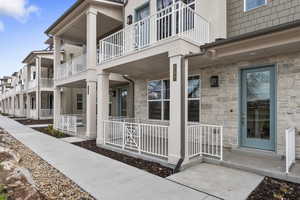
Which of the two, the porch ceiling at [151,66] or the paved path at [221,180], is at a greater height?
the porch ceiling at [151,66]

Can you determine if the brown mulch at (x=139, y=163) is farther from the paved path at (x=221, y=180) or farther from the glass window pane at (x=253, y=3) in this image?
the glass window pane at (x=253, y=3)

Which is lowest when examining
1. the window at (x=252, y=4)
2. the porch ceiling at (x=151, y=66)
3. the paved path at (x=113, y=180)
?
the paved path at (x=113, y=180)

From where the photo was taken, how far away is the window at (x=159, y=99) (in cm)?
825

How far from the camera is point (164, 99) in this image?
27.2ft

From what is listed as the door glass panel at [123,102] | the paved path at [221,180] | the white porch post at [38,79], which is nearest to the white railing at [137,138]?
the paved path at [221,180]

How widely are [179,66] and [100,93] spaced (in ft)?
13.5

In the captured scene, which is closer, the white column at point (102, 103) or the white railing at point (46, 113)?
the white column at point (102, 103)

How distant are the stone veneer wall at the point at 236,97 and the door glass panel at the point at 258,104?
312mm

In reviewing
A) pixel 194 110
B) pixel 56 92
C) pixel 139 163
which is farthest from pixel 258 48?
pixel 56 92

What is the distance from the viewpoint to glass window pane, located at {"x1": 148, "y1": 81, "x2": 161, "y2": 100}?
339 inches

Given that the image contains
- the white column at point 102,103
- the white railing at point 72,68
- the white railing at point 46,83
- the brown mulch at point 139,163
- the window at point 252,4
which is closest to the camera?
the brown mulch at point 139,163

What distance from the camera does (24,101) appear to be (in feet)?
87.6

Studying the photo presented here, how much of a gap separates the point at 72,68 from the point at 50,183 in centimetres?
830

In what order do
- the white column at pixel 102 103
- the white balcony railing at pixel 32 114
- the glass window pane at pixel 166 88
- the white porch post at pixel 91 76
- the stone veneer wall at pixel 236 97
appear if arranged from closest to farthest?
the stone veneer wall at pixel 236 97
the white column at pixel 102 103
the glass window pane at pixel 166 88
the white porch post at pixel 91 76
the white balcony railing at pixel 32 114
